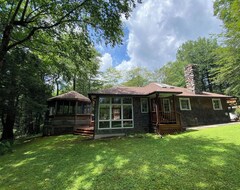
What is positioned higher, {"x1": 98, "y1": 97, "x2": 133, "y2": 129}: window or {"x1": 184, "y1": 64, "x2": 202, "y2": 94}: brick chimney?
{"x1": 184, "y1": 64, "x2": 202, "y2": 94}: brick chimney

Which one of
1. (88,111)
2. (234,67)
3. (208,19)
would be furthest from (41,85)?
(208,19)

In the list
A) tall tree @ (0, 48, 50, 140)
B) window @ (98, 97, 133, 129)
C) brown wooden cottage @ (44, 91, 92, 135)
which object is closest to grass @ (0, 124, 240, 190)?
window @ (98, 97, 133, 129)

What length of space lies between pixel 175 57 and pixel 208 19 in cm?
2043

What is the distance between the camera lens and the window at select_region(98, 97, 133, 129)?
9.97m

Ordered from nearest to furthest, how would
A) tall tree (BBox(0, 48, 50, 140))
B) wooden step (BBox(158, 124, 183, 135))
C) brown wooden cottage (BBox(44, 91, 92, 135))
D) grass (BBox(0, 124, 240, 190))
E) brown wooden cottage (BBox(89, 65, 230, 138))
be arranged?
1. grass (BBox(0, 124, 240, 190))
2. wooden step (BBox(158, 124, 183, 135))
3. brown wooden cottage (BBox(89, 65, 230, 138))
4. tall tree (BBox(0, 48, 50, 140))
5. brown wooden cottage (BBox(44, 91, 92, 135))

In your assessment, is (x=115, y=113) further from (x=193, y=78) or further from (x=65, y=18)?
(x=193, y=78)

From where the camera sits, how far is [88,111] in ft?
52.0

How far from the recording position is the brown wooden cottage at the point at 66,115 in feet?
43.4

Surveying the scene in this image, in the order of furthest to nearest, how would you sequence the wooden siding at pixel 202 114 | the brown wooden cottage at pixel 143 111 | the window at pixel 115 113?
1. the wooden siding at pixel 202 114
2. the window at pixel 115 113
3. the brown wooden cottage at pixel 143 111

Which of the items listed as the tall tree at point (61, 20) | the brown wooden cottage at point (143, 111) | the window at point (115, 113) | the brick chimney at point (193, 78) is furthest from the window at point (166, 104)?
the tall tree at point (61, 20)

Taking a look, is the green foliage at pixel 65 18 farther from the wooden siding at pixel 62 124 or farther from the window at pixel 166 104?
the wooden siding at pixel 62 124

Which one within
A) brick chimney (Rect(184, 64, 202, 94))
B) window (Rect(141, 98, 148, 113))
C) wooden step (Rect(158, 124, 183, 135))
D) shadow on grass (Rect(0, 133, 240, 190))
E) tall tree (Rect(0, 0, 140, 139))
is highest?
tall tree (Rect(0, 0, 140, 139))

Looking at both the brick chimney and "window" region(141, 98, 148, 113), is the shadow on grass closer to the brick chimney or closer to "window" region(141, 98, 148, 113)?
"window" region(141, 98, 148, 113)

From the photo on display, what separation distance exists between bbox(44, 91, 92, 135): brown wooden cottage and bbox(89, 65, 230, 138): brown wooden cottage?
12.6ft
